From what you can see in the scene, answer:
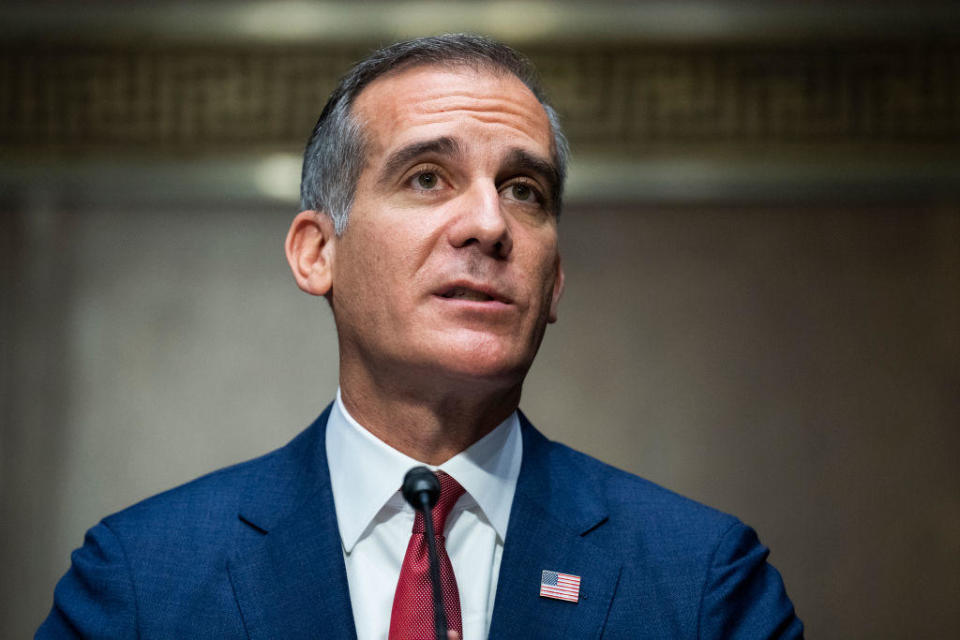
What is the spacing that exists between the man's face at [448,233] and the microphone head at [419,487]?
27cm

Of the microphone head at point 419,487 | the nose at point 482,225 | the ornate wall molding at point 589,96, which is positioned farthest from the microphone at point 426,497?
the ornate wall molding at point 589,96

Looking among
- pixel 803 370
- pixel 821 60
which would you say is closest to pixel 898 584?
pixel 803 370

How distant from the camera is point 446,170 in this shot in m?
1.68

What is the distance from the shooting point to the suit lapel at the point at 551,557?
5.08 feet

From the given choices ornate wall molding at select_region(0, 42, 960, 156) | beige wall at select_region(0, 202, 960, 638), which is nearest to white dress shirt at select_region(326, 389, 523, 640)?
beige wall at select_region(0, 202, 960, 638)

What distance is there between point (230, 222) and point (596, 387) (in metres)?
1.41

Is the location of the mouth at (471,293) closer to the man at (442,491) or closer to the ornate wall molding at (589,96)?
the man at (442,491)

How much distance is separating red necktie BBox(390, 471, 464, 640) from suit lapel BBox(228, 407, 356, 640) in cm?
8

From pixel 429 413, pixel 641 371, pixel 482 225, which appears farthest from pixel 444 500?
pixel 641 371

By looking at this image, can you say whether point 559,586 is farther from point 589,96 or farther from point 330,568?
point 589,96

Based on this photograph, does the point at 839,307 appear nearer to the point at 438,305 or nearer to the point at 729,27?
the point at 729,27

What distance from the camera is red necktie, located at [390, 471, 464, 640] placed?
150 centimetres

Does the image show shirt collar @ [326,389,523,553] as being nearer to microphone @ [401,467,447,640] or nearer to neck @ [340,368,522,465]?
neck @ [340,368,522,465]

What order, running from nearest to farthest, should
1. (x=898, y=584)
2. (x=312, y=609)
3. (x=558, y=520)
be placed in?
(x=312, y=609), (x=558, y=520), (x=898, y=584)
